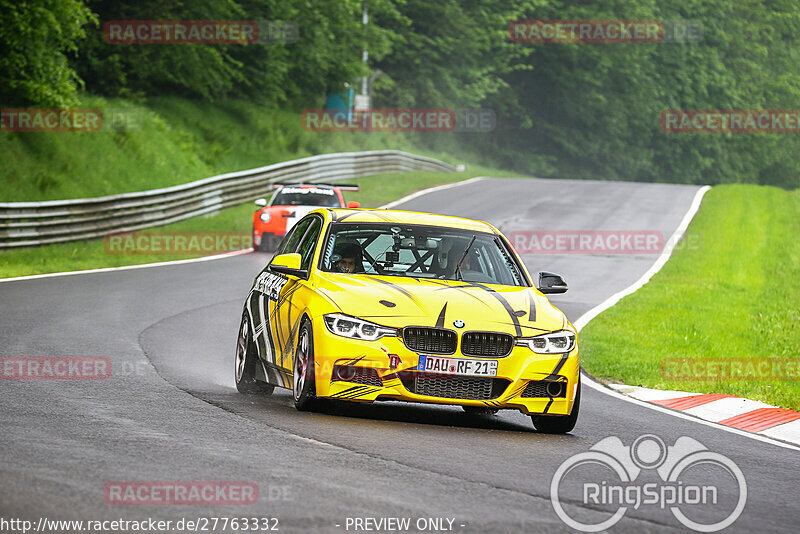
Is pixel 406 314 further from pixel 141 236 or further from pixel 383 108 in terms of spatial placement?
pixel 383 108

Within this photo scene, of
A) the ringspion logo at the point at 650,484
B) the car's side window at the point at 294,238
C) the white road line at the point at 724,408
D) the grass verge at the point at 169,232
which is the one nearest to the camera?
the ringspion logo at the point at 650,484

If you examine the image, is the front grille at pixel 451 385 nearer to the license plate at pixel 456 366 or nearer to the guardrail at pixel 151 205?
the license plate at pixel 456 366

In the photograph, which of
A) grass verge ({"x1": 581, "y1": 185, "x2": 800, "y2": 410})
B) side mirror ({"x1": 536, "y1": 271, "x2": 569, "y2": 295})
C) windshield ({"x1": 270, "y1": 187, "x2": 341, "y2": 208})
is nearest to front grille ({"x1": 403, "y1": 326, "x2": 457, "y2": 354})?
side mirror ({"x1": 536, "y1": 271, "x2": 569, "y2": 295})

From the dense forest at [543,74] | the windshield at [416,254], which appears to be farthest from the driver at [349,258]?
the dense forest at [543,74]

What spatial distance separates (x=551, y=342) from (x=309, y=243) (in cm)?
241

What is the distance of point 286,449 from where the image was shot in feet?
24.6

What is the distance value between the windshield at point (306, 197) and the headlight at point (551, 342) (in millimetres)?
18299

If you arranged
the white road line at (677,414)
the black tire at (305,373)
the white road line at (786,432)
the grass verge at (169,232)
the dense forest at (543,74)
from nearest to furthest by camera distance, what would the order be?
the black tire at (305,373) < the white road line at (677,414) < the white road line at (786,432) < the grass verge at (169,232) < the dense forest at (543,74)

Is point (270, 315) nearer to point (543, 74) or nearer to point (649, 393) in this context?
point (649, 393)

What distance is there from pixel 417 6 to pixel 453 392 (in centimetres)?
6163

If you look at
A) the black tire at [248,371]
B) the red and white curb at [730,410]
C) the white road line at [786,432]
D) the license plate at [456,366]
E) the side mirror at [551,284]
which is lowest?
the white road line at [786,432]

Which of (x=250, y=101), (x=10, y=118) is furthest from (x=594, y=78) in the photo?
(x=10, y=118)

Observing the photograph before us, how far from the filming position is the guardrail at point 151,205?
2441 centimetres

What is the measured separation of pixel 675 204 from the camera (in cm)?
4153
